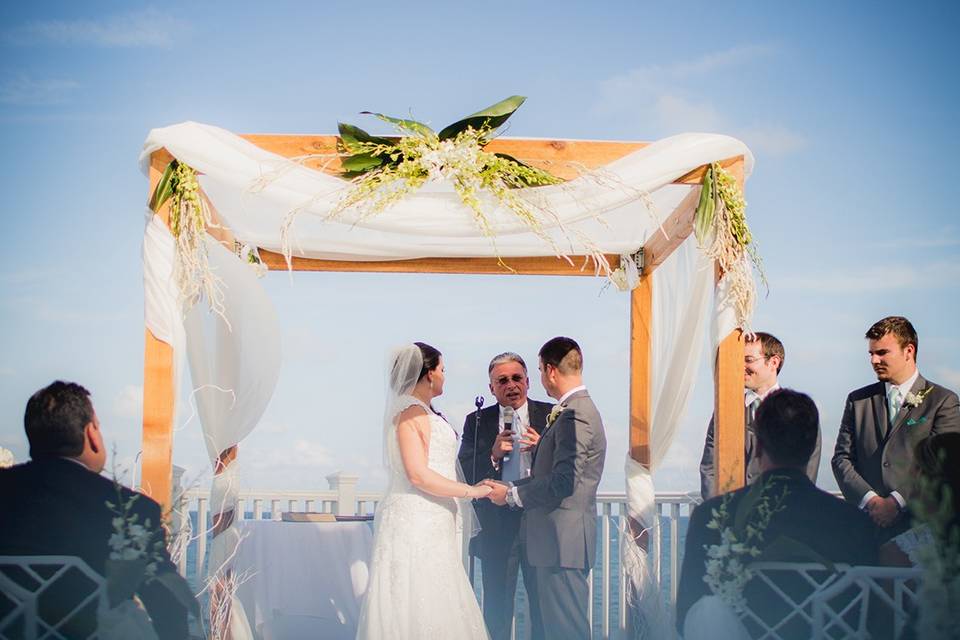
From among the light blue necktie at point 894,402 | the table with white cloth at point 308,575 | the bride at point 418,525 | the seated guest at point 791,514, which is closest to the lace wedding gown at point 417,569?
the bride at point 418,525

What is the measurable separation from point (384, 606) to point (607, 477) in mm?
1503

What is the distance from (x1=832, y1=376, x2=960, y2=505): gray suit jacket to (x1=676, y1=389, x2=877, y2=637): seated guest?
1.16m

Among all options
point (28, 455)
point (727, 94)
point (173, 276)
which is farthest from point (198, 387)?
point (727, 94)

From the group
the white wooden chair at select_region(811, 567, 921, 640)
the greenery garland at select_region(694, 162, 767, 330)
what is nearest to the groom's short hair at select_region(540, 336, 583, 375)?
the greenery garland at select_region(694, 162, 767, 330)

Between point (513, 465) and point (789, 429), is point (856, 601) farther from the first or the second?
point (513, 465)

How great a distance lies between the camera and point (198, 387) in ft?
15.2

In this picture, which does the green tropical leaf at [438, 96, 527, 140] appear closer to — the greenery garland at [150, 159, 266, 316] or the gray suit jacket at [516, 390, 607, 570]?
the greenery garland at [150, 159, 266, 316]

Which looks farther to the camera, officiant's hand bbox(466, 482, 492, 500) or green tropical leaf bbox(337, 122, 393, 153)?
officiant's hand bbox(466, 482, 492, 500)

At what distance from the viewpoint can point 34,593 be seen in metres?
2.94

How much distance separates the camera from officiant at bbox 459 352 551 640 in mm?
5406

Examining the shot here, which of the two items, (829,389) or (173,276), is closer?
(173,276)

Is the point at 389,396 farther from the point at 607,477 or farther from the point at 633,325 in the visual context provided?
the point at 633,325

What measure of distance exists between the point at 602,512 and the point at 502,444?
101 cm

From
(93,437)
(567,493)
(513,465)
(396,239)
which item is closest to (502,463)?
(513,465)
